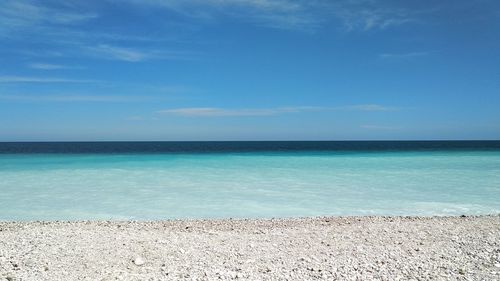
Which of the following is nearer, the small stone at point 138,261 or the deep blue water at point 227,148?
the small stone at point 138,261

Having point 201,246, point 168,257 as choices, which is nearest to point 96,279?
point 168,257

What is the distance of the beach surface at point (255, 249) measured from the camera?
4.27m

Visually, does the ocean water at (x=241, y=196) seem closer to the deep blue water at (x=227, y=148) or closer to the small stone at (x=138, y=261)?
the small stone at (x=138, y=261)

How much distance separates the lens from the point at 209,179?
48.1 feet

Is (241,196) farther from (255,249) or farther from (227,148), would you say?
(227,148)

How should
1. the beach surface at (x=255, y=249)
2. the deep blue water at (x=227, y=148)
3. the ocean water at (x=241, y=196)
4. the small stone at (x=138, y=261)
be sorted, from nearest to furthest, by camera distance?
the beach surface at (x=255, y=249) → the small stone at (x=138, y=261) → the ocean water at (x=241, y=196) → the deep blue water at (x=227, y=148)

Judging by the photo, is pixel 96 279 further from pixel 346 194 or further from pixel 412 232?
pixel 346 194

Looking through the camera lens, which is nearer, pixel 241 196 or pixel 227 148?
pixel 241 196

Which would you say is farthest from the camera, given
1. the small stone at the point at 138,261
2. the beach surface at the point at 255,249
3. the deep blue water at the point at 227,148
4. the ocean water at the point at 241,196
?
the deep blue water at the point at 227,148

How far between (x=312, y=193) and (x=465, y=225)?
474 centimetres

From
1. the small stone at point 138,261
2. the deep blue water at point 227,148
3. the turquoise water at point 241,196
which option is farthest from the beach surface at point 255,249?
the deep blue water at point 227,148

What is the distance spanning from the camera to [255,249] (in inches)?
211

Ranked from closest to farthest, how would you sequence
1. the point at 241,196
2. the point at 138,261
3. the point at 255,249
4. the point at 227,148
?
the point at 138,261 → the point at 255,249 → the point at 241,196 → the point at 227,148

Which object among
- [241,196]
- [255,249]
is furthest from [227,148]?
[255,249]
